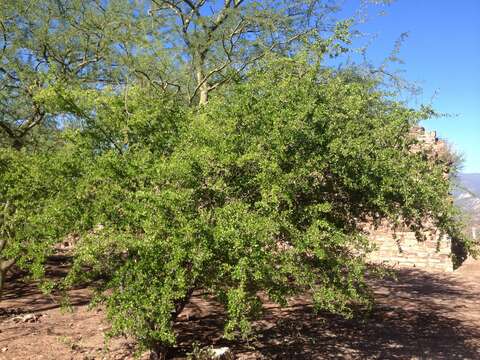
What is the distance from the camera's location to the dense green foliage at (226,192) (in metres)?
4.71

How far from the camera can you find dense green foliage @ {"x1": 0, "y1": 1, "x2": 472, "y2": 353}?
471 centimetres

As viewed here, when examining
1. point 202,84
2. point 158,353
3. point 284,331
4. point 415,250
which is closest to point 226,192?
point 158,353

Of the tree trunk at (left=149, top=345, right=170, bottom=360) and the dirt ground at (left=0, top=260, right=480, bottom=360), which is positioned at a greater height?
the tree trunk at (left=149, top=345, right=170, bottom=360)

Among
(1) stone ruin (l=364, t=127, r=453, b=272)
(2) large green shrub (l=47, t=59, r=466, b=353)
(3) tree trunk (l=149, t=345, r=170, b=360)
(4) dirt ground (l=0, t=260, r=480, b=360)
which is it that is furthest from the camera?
(1) stone ruin (l=364, t=127, r=453, b=272)

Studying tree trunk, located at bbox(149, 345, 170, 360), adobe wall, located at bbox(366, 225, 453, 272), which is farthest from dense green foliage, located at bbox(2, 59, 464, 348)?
adobe wall, located at bbox(366, 225, 453, 272)

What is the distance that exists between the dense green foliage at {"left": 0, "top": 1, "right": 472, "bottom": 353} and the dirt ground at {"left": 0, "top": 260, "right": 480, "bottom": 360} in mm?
1800

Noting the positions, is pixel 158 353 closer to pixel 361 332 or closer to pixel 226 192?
pixel 226 192

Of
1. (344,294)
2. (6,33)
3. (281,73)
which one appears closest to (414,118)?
(281,73)

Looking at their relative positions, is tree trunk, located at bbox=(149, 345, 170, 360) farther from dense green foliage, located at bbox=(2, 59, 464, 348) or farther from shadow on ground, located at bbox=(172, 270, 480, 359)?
shadow on ground, located at bbox=(172, 270, 480, 359)

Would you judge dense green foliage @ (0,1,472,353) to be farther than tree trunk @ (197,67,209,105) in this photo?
No

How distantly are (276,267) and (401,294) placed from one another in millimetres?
9236

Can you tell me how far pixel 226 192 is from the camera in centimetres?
516

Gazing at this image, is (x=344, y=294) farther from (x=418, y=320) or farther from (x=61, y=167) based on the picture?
(x=418, y=320)

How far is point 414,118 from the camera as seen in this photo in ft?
20.2
